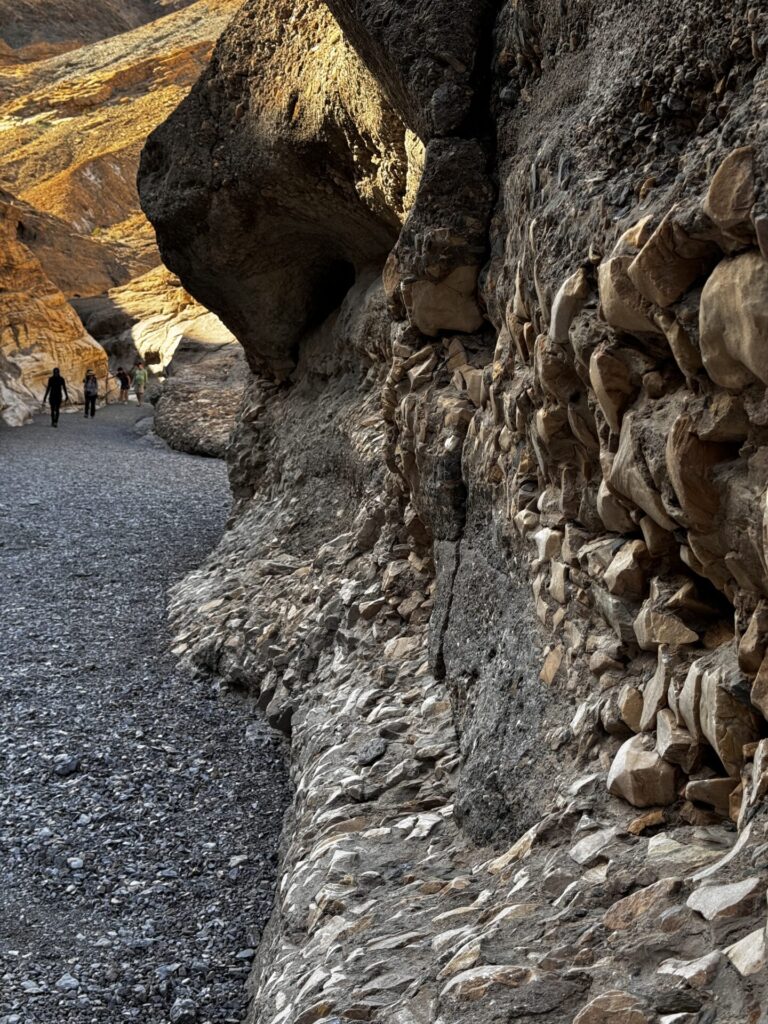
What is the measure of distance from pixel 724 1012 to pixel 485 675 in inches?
85.9

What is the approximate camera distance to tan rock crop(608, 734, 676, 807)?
2.40 metres

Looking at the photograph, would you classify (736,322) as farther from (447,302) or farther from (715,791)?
(447,302)

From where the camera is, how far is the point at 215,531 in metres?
11.3

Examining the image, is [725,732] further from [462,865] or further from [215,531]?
[215,531]

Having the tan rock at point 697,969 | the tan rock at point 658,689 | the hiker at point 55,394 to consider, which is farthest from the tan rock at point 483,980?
the hiker at point 55,394

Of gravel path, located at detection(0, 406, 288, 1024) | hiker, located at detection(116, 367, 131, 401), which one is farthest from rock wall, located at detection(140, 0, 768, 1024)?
hiker, located at detection(116, 367, 131, 401)

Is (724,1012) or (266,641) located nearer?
(724,1012)

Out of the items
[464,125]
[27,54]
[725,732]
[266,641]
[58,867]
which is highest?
[27,54]

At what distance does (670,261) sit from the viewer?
2.30 metres

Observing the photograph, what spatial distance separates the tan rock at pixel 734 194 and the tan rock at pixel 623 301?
1.23ft

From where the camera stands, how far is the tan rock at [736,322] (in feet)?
6.49

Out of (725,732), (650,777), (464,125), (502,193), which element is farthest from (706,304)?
(464,125)

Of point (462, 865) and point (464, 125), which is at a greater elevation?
point (464, 125)

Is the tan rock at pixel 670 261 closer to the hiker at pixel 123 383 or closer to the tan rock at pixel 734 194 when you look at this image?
the tan rock at pixel 734 194
